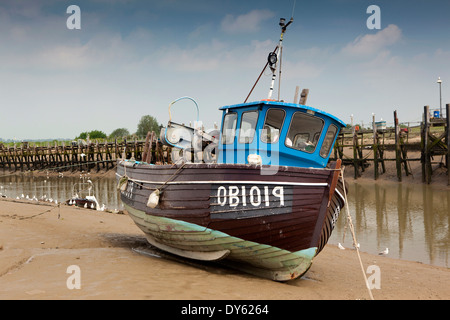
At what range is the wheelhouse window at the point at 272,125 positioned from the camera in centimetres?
713

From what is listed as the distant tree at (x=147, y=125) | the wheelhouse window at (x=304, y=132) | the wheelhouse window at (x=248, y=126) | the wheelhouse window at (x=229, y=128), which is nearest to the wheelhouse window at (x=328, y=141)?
the wheelhouse window at (x=304, y=132)

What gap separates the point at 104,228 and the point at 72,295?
6944 mm

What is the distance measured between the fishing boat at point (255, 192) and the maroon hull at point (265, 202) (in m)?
0.02

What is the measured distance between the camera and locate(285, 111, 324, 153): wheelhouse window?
7.18 meters

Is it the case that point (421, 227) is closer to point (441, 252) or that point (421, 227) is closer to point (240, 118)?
point (441, 252)

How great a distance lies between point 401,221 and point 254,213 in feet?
33.7

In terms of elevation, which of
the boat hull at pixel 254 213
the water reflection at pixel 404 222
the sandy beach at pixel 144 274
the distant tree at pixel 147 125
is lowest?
the water reflection at pixel 404 222

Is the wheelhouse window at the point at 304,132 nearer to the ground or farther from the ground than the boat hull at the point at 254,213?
farther from the ground

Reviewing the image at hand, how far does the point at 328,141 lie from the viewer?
7.61 meters

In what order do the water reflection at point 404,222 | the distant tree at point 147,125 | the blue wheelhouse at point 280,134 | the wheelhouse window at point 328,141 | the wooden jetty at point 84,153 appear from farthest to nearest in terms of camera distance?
the distant tree at point 147,125 < the wooden jetty at point 84,153 < the water reflection at point 404,222 < the wheelhouse window at point 328,141 < the blue wheelhouse at point 280,134

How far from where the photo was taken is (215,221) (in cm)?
661

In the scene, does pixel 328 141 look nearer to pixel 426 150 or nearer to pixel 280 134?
pixel 280 134

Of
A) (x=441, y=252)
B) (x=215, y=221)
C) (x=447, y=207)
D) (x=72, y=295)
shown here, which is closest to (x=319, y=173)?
(x=215, y=221)

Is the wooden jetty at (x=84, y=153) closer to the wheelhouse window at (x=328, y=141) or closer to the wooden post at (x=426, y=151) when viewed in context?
the wooden post at (x=426, y=151)
